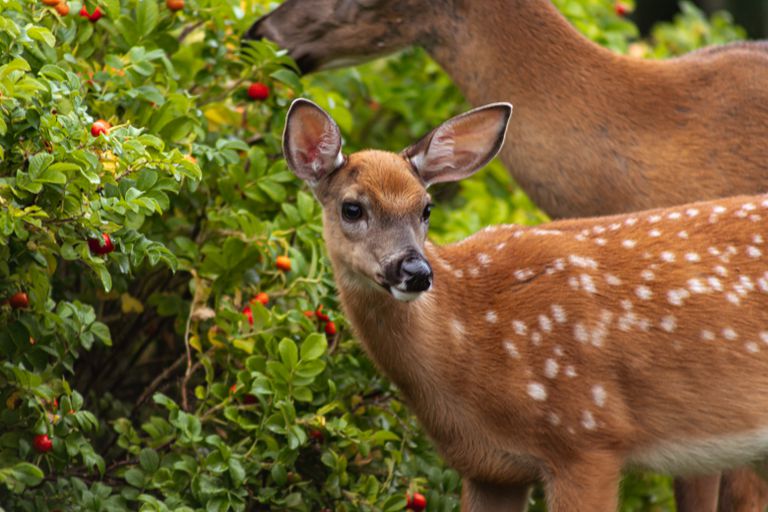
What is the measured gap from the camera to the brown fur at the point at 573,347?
4855mm

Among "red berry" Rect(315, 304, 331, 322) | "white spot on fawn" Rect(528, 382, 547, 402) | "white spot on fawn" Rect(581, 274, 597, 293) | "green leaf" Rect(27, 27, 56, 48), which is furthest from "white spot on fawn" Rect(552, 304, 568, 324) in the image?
"green leaf" Rect(27, 27, 56, 48)

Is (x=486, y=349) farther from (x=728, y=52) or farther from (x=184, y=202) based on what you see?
(x=728, y=52)

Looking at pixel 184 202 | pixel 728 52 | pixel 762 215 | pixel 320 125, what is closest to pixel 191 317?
pixel 184 202

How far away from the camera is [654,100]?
247 inches

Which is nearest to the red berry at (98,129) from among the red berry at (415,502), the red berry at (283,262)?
the red berry at (283,262)

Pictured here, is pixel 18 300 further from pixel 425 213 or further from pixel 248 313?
pixel 425 213

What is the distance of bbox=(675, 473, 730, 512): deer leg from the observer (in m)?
5.97

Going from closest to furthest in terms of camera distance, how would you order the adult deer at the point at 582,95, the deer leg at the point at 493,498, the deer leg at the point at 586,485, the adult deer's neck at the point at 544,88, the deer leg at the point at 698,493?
the deer leg at the point at 586,485
the deer leg at the point at 493,498
the deer leg at the point at 698,493
the adult deer at the point at 582,95
the adult deer's neck at the point at 544,88

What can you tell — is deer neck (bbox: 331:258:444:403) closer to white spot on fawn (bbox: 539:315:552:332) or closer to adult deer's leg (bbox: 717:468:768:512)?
white spot on fawn (bbox: 539:315:552:332)

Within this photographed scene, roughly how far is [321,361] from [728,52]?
2.37 m

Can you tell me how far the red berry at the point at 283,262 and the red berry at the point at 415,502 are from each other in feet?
3.02

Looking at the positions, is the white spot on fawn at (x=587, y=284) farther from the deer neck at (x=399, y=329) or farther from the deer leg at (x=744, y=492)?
the deer leg at (x=744, y=492)

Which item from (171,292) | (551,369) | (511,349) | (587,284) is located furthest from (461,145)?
(171,292)

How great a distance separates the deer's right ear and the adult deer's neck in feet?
4.51
